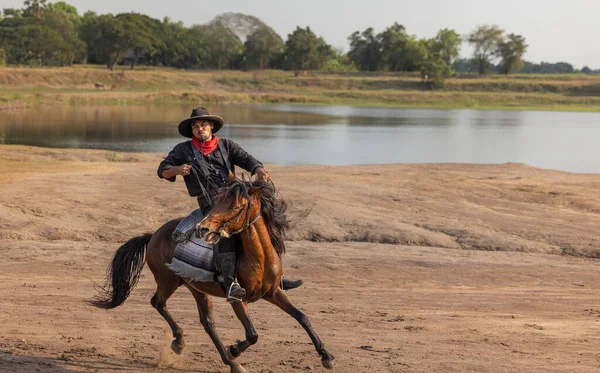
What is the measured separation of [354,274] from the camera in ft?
37.7

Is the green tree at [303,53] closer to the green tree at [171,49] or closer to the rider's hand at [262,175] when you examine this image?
the green tree at [171,49]

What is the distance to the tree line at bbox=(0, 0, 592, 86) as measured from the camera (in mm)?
86500

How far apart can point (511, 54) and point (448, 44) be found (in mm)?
11085

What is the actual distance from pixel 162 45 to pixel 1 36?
66.9 ft

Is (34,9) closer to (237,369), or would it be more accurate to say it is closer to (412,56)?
(412,56)

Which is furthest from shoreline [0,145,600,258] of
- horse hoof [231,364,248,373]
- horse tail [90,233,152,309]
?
horse hoof [231,364,248,373]

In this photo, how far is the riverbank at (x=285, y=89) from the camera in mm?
65062

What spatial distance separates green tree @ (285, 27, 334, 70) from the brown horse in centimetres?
9903

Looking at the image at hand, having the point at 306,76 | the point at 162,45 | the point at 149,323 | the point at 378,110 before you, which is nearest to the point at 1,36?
the point at 162,45

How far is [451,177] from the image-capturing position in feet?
67.9

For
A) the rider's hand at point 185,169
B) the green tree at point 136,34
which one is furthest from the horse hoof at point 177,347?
the green tree at point 136,34

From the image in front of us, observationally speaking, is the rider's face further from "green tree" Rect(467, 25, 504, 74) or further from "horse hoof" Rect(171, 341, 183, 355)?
"green tree" Rect(467, 25, 504, 74)

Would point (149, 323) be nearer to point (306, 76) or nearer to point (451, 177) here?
point (451, 177)

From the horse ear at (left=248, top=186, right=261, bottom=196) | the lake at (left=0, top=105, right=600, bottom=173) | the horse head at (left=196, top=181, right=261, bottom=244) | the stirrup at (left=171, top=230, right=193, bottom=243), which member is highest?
the horse ear at (left=248, top=186, right=261, bottom=196)
